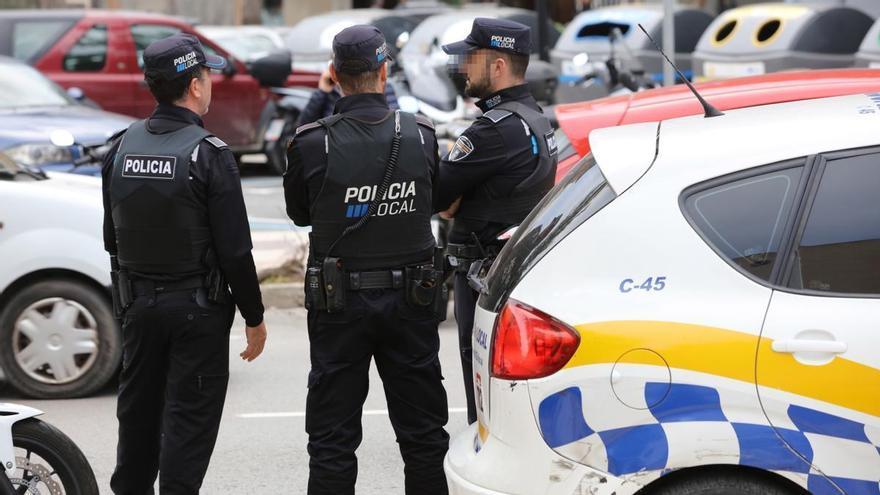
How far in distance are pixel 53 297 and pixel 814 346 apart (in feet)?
15.3

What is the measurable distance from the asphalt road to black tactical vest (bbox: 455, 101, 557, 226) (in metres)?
1.29

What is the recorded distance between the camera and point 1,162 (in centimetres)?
774

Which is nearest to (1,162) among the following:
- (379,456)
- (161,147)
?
(379,456)

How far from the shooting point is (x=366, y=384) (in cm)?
493

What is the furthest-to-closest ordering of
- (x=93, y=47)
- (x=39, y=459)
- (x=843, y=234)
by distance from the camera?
(x=93, y=47) → (x=39, y=459) → (x=843, y=234)

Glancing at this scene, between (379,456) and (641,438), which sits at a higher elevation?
(641,438)

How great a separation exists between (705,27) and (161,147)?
12.7 m

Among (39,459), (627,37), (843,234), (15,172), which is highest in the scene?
(843,234)

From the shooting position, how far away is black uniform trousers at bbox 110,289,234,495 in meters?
4.77

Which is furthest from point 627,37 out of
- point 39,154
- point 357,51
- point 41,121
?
point 357,51

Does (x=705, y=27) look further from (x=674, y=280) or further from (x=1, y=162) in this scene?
(x=674, y=280)

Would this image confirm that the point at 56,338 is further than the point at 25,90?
No

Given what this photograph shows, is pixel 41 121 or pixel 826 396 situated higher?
pixel 826 396

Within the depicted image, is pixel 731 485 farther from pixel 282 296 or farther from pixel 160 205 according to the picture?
pixel 282 296
